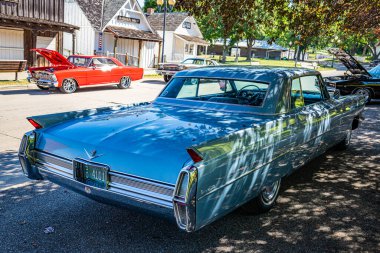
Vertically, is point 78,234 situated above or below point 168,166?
below

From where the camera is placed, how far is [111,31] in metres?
29.2

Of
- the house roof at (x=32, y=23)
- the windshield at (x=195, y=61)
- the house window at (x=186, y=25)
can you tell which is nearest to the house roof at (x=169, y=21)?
the house window at (x=186, y=25)

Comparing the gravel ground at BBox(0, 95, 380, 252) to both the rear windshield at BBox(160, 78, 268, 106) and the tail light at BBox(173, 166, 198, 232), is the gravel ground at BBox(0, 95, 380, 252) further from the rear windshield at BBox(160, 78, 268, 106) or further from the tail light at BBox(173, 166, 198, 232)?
the rear windshield at BBox(160, 78, 268, 106)

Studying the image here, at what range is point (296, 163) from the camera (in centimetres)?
452

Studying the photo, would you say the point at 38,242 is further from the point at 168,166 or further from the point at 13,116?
the point at 13,116

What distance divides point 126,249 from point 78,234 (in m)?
0.57

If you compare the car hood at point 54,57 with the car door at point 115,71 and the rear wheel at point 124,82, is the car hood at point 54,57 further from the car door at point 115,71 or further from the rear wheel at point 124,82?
the rear wheel at point 124,82

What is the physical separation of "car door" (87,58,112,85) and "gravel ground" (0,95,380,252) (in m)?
10.8

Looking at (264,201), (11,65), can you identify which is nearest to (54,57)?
(11,65)

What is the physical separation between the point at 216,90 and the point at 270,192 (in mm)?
1685

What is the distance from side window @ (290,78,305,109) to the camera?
4734mm

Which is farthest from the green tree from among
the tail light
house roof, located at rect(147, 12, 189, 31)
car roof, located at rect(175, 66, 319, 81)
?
the tail light

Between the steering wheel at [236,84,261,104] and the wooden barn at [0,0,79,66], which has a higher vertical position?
the wooden barn at [0,0,79,66]

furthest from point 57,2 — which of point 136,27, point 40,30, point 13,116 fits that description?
point 13,116
